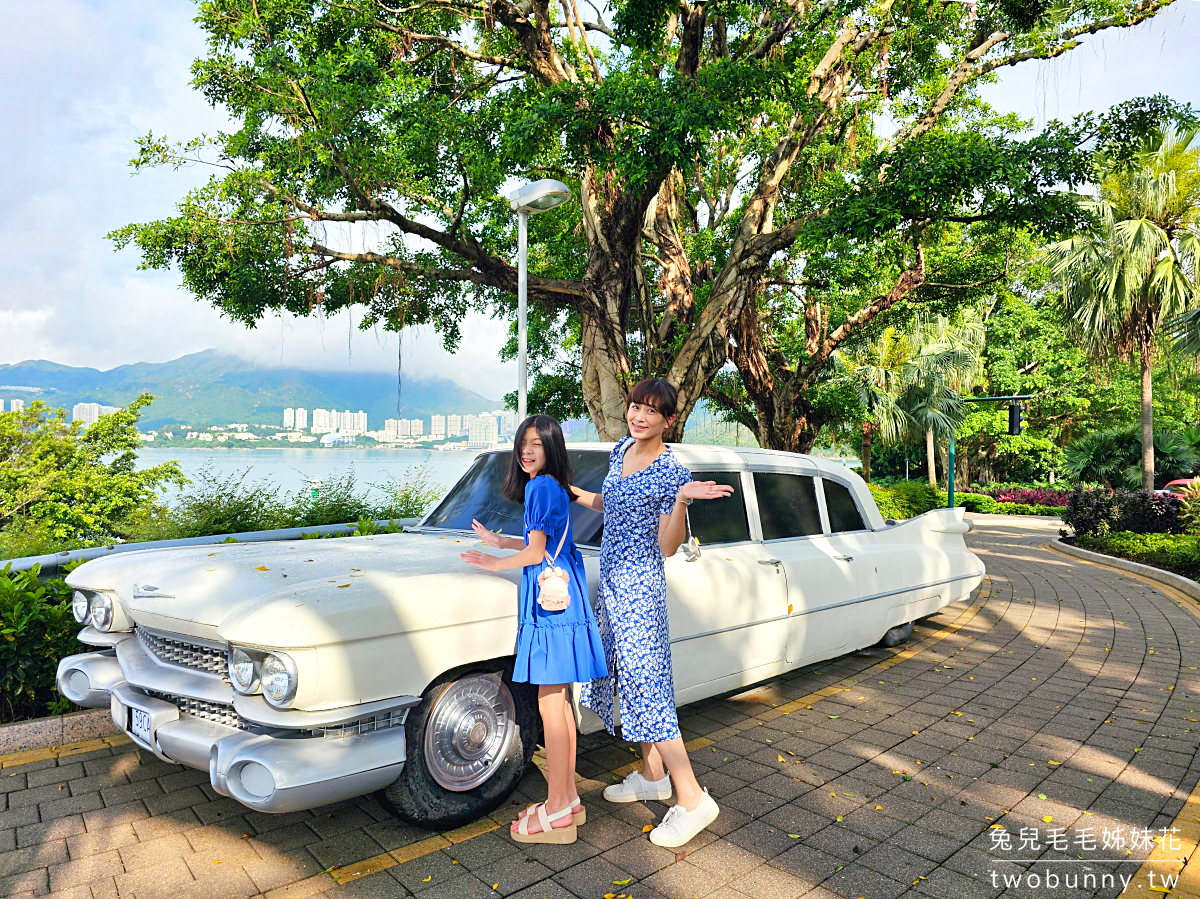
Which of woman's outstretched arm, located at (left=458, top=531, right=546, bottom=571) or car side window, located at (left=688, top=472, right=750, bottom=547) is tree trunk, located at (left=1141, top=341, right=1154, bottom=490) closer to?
car side window, located at (left=688, top=472, right=750, bottom=547)

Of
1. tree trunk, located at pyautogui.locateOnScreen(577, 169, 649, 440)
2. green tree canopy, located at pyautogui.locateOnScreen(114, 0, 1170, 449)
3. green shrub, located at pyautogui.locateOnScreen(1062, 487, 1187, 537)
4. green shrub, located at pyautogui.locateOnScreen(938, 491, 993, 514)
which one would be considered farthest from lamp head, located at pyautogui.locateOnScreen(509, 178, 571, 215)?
green shrub, located at pyautogui.locateOnScreen(938, 491, 993, 514)

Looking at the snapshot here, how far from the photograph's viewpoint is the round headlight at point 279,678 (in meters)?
2.70

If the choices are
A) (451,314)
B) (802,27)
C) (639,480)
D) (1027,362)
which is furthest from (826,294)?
(1027,362)

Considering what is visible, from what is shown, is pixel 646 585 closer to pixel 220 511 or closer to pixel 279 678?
pixel 279 678

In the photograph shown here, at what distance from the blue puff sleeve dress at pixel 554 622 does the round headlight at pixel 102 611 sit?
6.92 feet

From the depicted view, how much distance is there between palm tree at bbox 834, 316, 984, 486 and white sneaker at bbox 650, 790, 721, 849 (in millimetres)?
28558

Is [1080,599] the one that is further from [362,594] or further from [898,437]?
[898,437]

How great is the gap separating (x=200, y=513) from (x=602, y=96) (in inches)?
285

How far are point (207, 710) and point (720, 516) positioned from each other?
9.55ft

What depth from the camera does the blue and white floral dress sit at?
10.8 feet

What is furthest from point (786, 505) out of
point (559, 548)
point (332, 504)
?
point (332, 504)

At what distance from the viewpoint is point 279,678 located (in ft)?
8.96

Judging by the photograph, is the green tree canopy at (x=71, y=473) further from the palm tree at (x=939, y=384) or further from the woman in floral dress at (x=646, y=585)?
the palm tree at (x=939, y=384)

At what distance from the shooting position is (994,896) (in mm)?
2820
